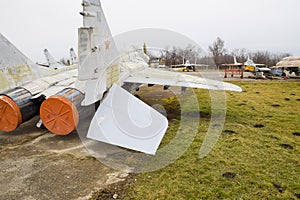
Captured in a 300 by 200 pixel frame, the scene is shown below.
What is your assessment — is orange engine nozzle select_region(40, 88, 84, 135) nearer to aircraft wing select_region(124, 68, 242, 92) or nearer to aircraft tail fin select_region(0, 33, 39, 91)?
aircraft tail fin select_region(0, 33, 39, 91)

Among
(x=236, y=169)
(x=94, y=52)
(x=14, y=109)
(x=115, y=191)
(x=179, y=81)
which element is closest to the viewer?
(x=115, y=191)

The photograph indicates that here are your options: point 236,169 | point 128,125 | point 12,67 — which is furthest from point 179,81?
point 12,67

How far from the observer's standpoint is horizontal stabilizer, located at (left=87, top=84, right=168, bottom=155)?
3797 mm

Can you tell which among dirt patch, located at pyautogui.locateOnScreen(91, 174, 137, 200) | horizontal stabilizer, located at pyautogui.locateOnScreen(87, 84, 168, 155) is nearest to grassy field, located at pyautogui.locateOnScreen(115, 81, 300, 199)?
dirt patch, located at pyautogui.locateOnScreen(91, 174, 137, 200)

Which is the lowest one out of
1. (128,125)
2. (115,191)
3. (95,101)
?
(115,191)

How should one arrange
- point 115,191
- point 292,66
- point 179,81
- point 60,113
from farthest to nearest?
point 292,66 → point 179,81 → point 60,113 → point 115,191

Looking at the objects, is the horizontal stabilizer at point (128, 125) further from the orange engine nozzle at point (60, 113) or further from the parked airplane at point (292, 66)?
the parked airplane at point (292, 66)

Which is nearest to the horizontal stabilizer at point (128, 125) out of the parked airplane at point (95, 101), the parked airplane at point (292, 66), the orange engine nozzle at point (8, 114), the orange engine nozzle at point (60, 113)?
the parked airplane at point (95, 101)

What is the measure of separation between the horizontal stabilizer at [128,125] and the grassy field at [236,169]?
669 millimetres

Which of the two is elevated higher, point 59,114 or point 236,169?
point 59,114

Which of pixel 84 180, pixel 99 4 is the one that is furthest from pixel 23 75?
pixel 84 180

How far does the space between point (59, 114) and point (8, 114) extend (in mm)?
1289

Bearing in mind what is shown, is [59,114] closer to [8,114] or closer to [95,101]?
[95,101]

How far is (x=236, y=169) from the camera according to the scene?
13.5 ft
